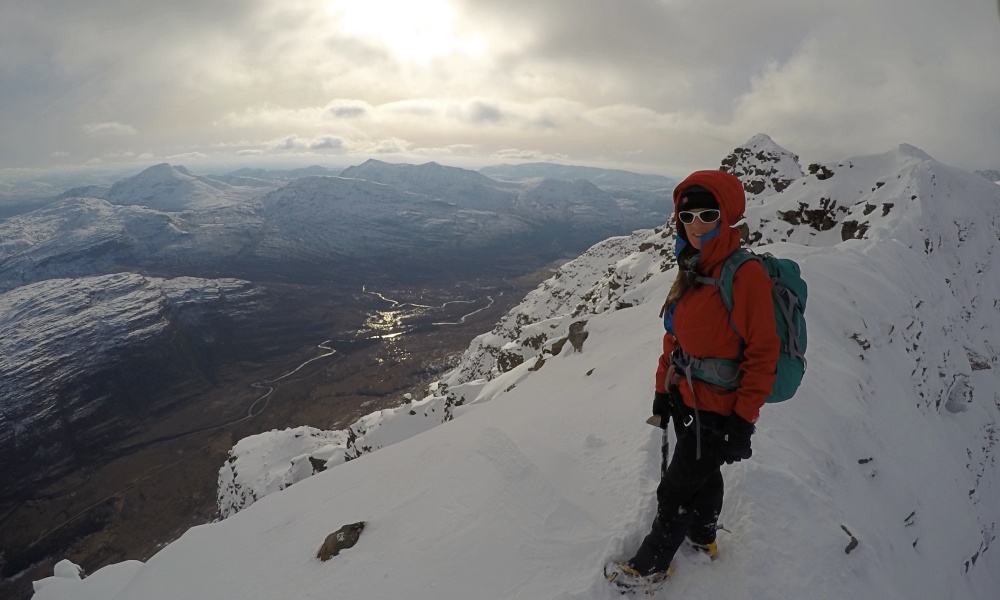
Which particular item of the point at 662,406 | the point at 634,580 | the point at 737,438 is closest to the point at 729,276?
the point at 737,438

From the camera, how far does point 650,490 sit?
5355mm

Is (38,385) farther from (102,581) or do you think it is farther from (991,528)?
(991,528)

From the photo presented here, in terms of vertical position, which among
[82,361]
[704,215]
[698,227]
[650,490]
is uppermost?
[704,215]

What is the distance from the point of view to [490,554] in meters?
5.20

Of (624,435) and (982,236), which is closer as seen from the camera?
(624,435)

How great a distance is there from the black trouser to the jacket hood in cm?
145

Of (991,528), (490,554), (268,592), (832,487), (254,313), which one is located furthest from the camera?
(254,313)

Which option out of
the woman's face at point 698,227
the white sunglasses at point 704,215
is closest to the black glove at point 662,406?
the woman's face at point 698,227

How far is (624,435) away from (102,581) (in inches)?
687

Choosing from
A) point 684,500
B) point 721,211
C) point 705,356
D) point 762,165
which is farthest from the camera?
point 762,165

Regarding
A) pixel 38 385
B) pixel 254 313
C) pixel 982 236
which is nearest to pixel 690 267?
pixel 982 236

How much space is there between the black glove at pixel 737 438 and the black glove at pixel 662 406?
835 millimetres

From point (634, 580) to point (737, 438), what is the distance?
1.93 metres

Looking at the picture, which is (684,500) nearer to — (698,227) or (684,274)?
(684,274)
